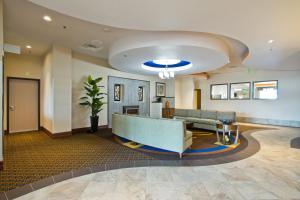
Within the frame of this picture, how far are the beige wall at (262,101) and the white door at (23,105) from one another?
28.5 feet

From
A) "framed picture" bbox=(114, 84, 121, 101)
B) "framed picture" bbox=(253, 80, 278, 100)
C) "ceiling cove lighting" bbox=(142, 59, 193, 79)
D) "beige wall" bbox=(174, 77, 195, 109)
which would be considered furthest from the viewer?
"beige wall" bbox=(174, 77, 195, 109)

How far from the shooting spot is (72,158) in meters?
3.47

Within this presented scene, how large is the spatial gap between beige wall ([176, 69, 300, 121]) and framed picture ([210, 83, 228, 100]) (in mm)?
208

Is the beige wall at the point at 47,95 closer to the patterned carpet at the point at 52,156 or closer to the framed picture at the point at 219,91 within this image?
the patterned carpet at the point at 52,156

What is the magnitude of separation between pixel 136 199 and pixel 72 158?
6.75 ft

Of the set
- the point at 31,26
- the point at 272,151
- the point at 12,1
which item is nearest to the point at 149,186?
the point at 272,151

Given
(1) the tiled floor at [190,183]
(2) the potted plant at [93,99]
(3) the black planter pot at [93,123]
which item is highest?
(2) the potted plant at [93,99]

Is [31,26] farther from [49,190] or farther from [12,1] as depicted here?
[49,190]

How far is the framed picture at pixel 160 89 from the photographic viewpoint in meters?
9.24

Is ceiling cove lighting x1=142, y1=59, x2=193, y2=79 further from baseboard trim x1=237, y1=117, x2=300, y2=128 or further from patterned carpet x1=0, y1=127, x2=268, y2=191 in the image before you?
baseboard trim x1=237, y1=117, x2=300, y2=128

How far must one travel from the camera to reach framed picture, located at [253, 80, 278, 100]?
8.08 metres

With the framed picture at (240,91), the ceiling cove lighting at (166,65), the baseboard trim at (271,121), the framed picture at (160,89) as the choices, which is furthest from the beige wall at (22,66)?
the baseboard trim at (271,121)

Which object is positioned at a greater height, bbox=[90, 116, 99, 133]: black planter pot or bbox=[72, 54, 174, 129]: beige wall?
bbox=[72, 54, 174, 129]: beige wall

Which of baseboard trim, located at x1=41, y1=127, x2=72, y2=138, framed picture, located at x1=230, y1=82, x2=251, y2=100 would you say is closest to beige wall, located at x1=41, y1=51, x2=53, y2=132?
baseboard trim, located at x1=41, y1=127, x2=72, y2=138
